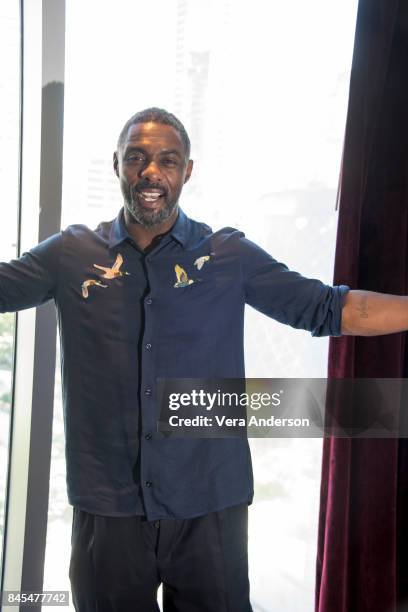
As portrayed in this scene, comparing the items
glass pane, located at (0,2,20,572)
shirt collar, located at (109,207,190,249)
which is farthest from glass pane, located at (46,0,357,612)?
shirt collar, located at (109,207,190,249)

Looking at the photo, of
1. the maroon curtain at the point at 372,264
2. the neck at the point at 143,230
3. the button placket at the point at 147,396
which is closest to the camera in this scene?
the button placket at the point at 147,396

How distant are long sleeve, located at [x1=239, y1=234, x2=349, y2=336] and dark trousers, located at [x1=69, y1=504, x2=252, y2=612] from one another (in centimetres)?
44

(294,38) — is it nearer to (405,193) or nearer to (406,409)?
(405,193)

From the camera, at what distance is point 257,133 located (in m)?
1.75

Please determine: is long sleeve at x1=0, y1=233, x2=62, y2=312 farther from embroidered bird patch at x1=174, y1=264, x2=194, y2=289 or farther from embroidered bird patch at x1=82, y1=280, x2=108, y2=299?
embroidered bird patch at x1=174, y1=264, x2=194, y2=289

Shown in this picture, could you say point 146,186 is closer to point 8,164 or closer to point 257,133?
point 257,133

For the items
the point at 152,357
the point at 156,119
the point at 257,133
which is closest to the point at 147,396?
the point at 152,357

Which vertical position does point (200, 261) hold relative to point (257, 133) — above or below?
below

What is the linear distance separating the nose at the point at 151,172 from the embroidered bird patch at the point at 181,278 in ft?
0.64

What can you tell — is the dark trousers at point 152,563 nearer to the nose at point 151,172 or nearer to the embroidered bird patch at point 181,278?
the embroidered bird patch at point 181,278

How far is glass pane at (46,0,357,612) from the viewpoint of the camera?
1.73 m

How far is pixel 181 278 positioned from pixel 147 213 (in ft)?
0.52

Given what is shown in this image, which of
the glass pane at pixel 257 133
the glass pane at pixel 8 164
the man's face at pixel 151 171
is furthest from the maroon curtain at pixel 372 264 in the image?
the glass pane at pixel 8 164

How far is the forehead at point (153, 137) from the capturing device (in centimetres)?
129
